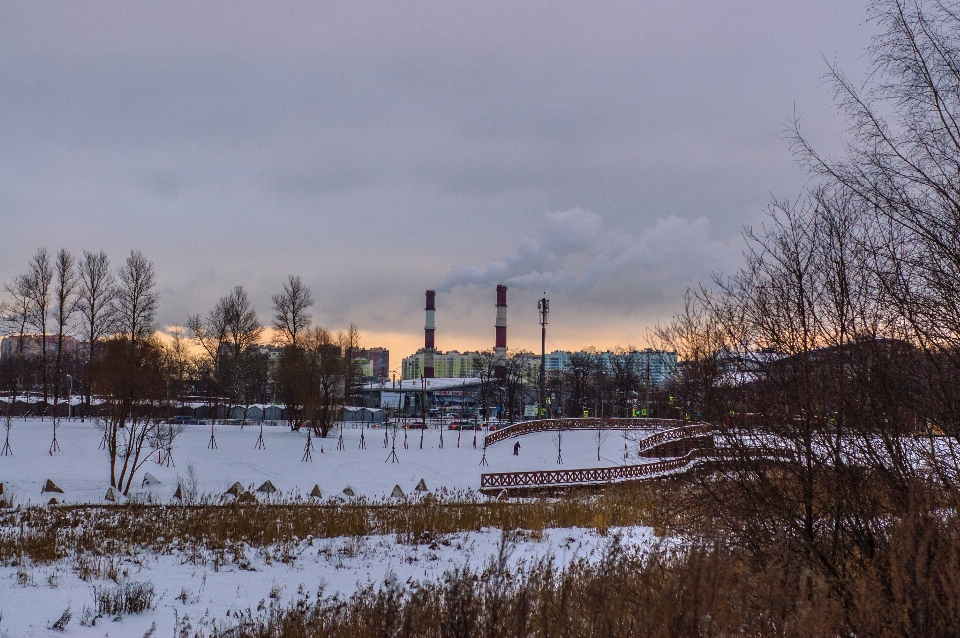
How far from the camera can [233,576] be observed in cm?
1015

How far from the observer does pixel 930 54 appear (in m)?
6.26

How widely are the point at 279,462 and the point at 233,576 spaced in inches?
875

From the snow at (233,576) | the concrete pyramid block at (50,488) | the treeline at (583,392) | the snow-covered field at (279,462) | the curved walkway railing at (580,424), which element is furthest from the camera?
the treeline at (583,392)

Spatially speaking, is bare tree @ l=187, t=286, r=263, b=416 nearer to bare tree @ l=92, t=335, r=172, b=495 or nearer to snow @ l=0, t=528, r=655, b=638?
bare tree @ l=92, t=335, r=172, b=495

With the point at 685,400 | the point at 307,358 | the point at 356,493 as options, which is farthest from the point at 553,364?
the point at 685,400

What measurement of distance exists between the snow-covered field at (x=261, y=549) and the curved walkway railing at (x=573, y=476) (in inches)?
57.6

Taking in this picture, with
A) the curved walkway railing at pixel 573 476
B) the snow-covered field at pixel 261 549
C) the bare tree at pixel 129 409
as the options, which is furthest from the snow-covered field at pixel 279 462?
the curved walkway railing at pixel 573 476

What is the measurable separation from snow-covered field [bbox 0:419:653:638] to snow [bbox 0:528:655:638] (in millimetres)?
26

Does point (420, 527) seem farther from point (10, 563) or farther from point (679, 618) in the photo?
point (679, 618)

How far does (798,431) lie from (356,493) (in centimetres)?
1923

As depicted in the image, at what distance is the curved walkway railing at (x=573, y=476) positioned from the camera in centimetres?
2706

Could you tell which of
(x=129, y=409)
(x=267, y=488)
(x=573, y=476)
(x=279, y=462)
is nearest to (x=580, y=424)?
(x=573, y=476)

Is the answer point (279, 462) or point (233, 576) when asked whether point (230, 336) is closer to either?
point (279, 462)

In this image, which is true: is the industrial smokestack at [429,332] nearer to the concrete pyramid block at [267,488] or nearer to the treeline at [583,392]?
the treeline at [583,392]
